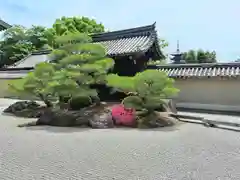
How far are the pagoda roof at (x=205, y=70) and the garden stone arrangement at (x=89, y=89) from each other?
12.2 ft

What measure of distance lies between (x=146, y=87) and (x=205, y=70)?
21.5 ft

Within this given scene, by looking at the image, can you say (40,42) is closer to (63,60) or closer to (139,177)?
(63,60)

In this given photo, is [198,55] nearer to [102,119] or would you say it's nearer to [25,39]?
[25,39]

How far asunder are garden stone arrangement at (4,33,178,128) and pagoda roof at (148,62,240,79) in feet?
12.2

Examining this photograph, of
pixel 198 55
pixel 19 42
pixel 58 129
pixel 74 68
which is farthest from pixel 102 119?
pixel 198 55

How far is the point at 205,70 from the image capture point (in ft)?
46.3

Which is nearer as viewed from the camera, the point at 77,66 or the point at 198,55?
the point at 77,66

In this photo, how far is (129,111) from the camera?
363 inches

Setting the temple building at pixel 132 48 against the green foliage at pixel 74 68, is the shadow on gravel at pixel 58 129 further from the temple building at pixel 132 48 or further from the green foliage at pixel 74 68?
the temple building at pixel 132 48

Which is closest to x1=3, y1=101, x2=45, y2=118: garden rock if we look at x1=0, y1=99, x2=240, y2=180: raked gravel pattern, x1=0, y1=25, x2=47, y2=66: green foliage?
x1=0, y1=99, x2=240, y2=180: raked gravel pattern

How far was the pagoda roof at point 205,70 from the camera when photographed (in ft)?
43.4

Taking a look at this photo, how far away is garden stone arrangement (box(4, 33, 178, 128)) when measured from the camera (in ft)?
28.9

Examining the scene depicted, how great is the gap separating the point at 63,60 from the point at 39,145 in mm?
4390

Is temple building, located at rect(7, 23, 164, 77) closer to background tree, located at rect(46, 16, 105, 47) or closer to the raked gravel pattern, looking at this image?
the raked gravel pattern
